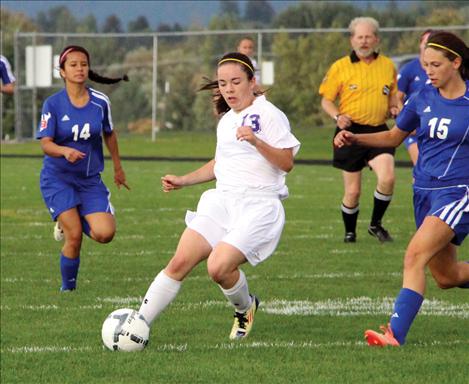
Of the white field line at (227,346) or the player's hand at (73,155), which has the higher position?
the player's hand at (73,155)

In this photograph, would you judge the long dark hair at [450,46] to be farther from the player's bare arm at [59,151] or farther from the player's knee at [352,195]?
the player's knee at [352,195]

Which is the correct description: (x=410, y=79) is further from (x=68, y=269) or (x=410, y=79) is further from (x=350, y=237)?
(x=68, y=269)

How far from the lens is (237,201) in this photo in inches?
332

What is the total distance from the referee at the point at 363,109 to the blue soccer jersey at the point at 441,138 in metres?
5.99

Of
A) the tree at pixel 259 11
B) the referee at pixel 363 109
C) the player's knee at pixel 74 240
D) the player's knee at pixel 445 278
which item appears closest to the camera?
the player's knee at pixel 445 278

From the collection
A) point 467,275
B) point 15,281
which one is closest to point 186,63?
point 15,281

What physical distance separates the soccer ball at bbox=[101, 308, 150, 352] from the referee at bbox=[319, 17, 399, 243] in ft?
22.0

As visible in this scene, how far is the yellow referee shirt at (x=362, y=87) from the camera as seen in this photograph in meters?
14.7

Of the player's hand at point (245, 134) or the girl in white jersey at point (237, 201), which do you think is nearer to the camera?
the player's hand at point (245, 134)

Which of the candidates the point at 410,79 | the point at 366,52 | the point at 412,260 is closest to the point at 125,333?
the point at 412,260

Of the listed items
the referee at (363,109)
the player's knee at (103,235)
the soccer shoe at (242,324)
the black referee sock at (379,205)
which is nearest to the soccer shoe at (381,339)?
the soccer shoe at (242,324)

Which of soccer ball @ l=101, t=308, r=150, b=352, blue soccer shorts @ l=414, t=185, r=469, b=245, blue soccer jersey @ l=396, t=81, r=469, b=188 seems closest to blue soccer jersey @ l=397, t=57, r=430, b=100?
blue soccer jersey @ l=396, t=81, r=469, b=188

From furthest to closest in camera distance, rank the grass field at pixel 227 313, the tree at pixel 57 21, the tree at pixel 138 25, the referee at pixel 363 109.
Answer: the tree at pixel 138 25 < the tree at pixel 57 21 < the referee at pixel 363 109 < the grass field at pixel 227 313

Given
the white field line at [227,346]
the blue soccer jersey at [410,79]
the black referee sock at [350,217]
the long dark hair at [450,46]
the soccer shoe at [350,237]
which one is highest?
the long dark hair at [450,46]
